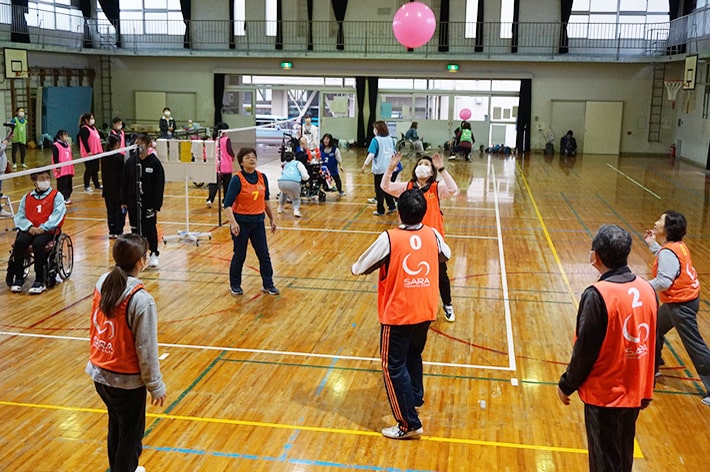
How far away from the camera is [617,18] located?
2914 cm

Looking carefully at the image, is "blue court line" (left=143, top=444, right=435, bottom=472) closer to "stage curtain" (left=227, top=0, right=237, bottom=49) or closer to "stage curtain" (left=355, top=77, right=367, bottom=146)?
"stage curtain" (left=355, top=77, right=367, bottom=146)

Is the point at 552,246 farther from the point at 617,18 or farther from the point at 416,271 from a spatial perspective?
the point at 617,18

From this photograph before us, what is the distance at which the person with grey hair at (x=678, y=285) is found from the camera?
5.89 m

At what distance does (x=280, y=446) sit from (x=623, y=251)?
2808mm

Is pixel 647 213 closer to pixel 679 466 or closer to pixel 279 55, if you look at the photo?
pixel 679 466

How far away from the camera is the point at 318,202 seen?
53.6 ft

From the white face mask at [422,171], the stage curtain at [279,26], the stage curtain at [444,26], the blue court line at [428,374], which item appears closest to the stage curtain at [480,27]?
the stage curtain at [444,26]

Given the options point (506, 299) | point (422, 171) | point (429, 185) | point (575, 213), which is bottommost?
point (506, 299)

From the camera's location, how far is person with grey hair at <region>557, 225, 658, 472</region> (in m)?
3.85

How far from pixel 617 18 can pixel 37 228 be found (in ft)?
84.4

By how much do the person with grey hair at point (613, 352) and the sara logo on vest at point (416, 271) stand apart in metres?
1.41

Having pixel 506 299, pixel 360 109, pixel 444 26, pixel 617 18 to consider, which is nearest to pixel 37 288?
pixel 506 299

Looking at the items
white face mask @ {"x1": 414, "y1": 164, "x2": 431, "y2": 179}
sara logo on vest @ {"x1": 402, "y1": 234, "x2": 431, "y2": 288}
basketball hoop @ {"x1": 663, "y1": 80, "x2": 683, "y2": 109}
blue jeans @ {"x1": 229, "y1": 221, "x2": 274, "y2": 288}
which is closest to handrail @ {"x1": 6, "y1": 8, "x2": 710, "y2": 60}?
basketball hoop @ {"x1": 663, "y1": 80, "x2": 683, "y2": 109}

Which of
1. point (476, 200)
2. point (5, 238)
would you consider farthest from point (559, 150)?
point (5, 238)
